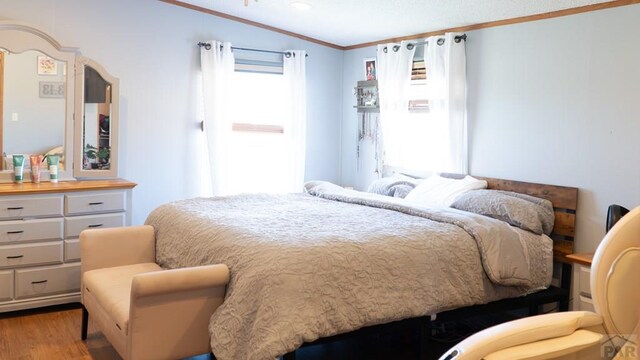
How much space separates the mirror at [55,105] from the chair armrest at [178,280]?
7.07 ft

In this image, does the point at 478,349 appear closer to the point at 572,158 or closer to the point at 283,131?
the point at 572,158

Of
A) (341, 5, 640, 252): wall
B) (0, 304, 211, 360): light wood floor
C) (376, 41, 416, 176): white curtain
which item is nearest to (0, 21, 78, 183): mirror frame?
(0, 304, 211, 360): light wood floor

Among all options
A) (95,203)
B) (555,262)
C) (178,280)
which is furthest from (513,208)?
(95,203)

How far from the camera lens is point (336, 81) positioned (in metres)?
5.98

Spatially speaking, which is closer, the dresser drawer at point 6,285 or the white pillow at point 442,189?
the dresser drawer at point 6,285

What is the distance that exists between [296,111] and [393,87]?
1028 millimetres

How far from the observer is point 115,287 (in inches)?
120

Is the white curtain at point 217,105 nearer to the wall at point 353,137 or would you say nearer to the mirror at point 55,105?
the mirror at point 55,105

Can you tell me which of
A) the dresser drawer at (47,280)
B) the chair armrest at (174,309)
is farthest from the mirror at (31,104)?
the chair armrest at (174,309)

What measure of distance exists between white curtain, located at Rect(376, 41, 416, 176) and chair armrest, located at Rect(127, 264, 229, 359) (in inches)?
110

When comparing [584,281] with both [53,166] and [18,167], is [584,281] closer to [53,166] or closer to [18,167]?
[53,166]

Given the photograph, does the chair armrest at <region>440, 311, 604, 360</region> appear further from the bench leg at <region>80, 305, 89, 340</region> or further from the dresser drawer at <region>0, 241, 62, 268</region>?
the dresser drawer at <region>0, 241, 62, 268</region>

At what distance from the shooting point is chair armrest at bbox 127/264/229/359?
2.57 metres

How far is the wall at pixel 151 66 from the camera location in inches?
180
